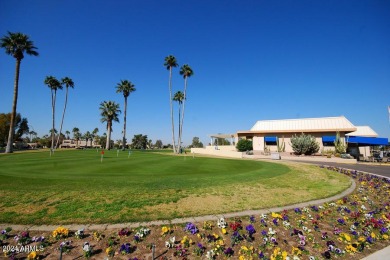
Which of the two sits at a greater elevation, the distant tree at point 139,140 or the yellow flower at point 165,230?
the distant tree at point 139,140

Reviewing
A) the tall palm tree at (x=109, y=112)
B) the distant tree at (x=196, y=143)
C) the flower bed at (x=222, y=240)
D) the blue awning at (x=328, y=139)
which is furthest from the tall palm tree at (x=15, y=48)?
the distant tree at (x=196, y=143)

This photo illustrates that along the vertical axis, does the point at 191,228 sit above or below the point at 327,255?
above

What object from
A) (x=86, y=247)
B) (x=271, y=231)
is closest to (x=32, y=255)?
(x=86, y=247)

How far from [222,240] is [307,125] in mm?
50289

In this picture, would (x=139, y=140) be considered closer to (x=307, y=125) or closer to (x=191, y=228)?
(x=307, y=125)

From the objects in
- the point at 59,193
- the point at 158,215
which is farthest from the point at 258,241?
the point at 59,193

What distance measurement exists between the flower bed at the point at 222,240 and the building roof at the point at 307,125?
1699 inches

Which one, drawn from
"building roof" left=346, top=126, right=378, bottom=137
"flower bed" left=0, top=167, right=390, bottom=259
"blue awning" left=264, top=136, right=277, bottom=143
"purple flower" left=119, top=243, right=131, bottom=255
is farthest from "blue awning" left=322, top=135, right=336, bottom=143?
"purple flower" left=119, top=243, right=131, bottom=255

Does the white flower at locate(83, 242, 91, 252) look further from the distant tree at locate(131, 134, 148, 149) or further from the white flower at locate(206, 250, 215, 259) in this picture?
the distant tree at locate(131, 134, 148, 149)

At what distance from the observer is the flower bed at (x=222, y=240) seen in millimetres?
4418

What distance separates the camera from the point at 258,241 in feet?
16.8

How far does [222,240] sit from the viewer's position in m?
4.88

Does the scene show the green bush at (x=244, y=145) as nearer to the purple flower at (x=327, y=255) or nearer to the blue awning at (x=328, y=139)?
the blue awning at (x=328, y=139)

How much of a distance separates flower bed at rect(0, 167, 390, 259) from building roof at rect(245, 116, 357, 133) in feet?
142
